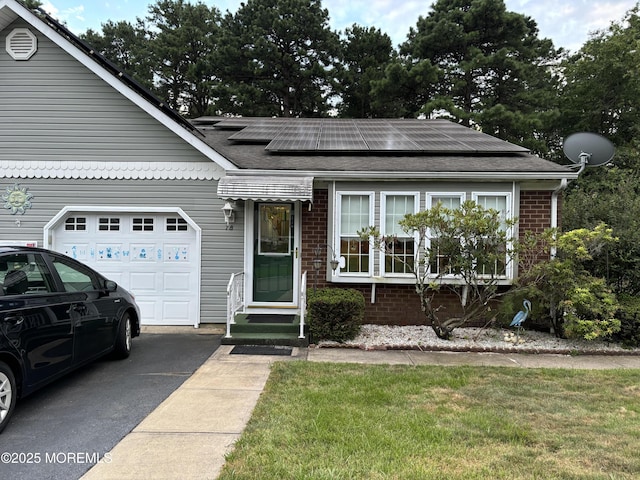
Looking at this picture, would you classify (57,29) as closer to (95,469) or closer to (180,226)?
(180,226)

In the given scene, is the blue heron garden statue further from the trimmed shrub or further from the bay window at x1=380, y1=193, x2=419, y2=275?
the trimmed shrub

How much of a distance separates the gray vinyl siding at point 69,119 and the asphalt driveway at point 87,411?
3.81 meters

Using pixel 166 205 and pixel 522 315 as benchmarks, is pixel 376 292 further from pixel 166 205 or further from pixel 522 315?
pixel 166 205

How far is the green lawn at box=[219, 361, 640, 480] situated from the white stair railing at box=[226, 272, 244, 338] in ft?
5.73

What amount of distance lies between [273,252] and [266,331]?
169cm

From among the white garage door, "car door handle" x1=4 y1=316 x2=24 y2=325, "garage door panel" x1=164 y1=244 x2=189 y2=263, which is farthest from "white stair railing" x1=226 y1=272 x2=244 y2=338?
"car door handle" x1=4 y1=316 x2=24 y2=325

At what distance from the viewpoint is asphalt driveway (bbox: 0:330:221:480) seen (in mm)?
3061

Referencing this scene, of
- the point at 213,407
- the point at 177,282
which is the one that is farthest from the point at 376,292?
the point at 213,407

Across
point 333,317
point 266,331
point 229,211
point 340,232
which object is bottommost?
point 266,331

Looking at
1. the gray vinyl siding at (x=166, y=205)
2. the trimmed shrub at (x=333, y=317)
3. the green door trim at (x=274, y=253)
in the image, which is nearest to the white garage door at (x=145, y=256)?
the gray vinyl siding at (x=166, y=205)

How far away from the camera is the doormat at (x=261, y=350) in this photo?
19.6 feet

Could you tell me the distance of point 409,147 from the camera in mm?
8414

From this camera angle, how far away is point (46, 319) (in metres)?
3.86

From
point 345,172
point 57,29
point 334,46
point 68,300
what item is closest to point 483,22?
point 334,46
